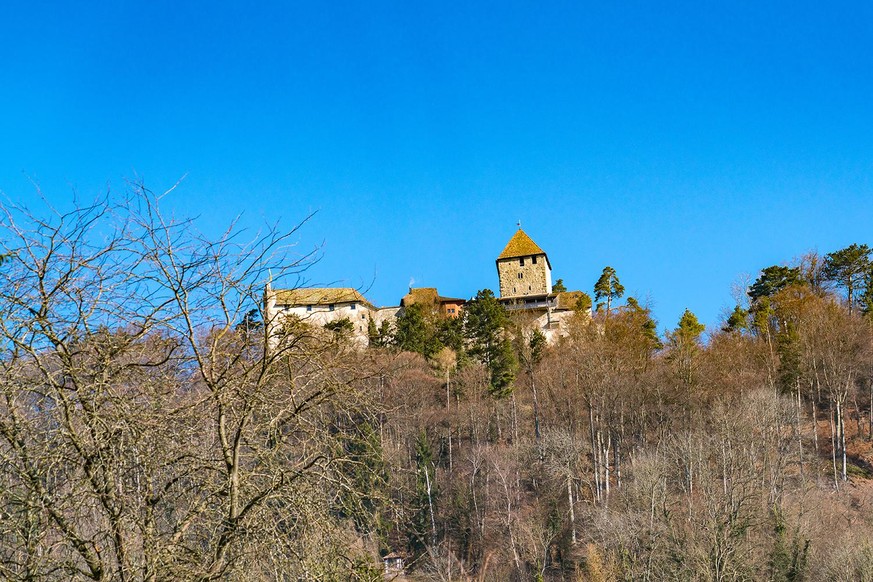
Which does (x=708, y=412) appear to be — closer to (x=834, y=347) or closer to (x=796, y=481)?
(x=796, y=481)

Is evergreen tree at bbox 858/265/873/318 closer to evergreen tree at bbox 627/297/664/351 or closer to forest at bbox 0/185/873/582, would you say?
forest at bbox 0/185/873/582

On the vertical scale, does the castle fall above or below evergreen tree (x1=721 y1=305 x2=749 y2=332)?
above

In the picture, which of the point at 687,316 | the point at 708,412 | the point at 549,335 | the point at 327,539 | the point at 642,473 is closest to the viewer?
the point at 327,539

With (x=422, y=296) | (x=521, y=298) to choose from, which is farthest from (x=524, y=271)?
(x=422, y=296)

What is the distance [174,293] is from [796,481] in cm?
3726

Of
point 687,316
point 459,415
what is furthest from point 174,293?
point 687,316

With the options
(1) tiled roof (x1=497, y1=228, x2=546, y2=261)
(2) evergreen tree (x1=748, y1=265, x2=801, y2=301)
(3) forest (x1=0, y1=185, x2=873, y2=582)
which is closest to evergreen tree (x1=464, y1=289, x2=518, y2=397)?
(3) forest (x1=0, y1=185, x2=873, y2=582)

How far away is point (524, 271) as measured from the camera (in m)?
61.6

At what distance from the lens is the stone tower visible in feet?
200

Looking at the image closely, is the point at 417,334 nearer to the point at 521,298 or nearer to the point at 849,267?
the point at 521,298

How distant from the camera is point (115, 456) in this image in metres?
4.06

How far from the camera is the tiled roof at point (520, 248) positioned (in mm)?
62281

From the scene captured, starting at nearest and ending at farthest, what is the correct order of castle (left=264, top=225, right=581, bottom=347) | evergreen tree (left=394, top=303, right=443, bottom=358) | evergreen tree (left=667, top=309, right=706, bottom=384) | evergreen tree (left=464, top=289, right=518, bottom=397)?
evergreen tree (left=667, top=309, right=706, bottom=384) → evergreen tree (left=464, top=289, right=518, bottom=397) → evergreen tree (left=394, top=303, right=443, bottom=358) → castle (left=264, top=225, right=581, bottom=347)

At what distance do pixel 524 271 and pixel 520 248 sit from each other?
231 cm
